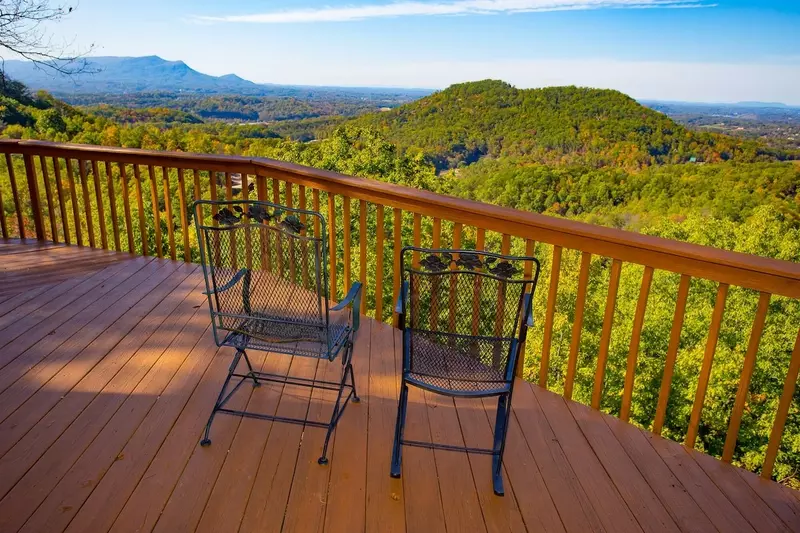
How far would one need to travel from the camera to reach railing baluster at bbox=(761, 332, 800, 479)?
1.92m

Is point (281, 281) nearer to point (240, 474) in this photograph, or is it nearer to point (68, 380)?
point (240, 474)

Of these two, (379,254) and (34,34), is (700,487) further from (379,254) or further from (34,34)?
(34,34)

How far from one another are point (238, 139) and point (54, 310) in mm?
23980

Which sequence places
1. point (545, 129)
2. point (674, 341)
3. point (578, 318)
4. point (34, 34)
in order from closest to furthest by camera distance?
point (674, 341) < point (578, 318) < point (34, 34) < point (545, 129)

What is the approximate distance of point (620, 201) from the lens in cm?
3256

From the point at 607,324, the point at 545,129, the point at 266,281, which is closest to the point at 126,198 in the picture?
the point at 266,281

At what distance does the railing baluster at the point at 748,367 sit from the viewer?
1932 mm

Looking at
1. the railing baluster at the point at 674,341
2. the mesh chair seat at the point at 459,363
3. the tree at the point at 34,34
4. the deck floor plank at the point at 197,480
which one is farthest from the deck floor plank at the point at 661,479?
the tree at the point at 34,34

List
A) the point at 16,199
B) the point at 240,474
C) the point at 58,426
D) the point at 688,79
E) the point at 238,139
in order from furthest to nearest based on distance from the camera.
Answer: the point at 688,79
the point at 238,139
the point at 16,199
the point at 58,426
the point at 240,474

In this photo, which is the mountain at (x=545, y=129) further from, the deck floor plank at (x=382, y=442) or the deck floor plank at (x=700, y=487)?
the deck floor plank at (x=700, y=487)

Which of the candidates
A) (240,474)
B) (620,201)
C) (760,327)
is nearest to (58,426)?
(240,474)

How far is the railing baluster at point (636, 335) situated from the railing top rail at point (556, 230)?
0.41 ft

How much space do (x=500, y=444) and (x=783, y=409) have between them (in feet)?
3.56

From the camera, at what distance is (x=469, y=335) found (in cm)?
194
